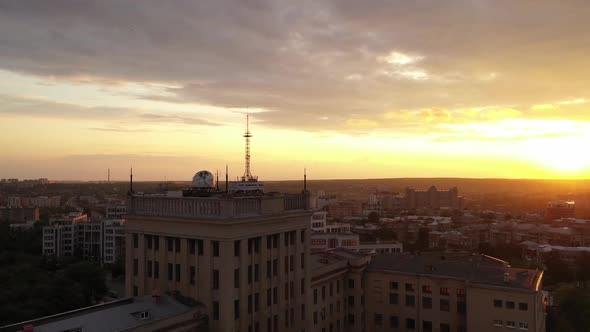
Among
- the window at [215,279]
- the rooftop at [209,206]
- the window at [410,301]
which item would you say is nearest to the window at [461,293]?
the window at [410,301]

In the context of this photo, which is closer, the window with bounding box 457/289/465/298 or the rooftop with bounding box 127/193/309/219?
the rooftop with bounding box 127/193/309/219

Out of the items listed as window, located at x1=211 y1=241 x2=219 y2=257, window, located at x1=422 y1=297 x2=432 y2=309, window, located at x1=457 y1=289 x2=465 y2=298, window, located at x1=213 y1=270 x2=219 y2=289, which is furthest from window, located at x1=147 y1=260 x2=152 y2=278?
window, located at x1=457 y1=289 x2=465 y2=298

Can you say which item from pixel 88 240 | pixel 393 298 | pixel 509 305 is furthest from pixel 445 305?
pixel 88 240

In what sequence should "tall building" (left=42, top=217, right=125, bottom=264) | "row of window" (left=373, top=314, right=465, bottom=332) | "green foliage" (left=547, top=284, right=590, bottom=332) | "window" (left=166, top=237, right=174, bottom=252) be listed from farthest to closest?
"tall building" (left=42, top=217, right=125, bottom=264)
"green foliage" (left=547, top=284, right=590, bottom=332)
"row of window" (left=373, top=314, right=465, bottom=332)
"window" (left=166, top=237, right=174, bottom=252)

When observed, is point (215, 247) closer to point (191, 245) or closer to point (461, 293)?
point (191, 245)

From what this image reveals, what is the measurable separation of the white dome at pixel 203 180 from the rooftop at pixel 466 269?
2652 centimetres

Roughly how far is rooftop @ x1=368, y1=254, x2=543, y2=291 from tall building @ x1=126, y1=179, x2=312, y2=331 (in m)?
20.2

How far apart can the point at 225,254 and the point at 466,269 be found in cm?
3371

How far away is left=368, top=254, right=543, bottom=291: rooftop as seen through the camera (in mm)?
51344

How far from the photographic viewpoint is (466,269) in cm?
5584

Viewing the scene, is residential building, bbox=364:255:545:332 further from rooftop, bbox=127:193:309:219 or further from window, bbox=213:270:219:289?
window, bbox=213:270:219:289

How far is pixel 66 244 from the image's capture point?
14588 centimetres

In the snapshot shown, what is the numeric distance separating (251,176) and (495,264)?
34.0m

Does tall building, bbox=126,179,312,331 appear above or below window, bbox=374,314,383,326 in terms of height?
above
